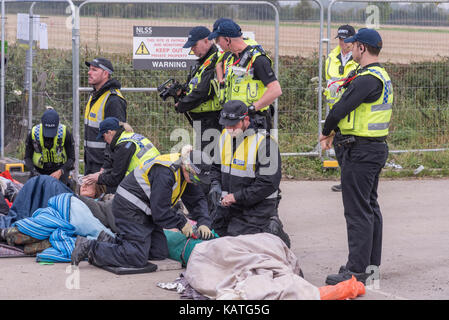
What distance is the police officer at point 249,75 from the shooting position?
7.68m

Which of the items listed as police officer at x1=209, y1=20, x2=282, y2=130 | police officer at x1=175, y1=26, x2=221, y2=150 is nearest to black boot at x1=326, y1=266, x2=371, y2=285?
police officer at x1=209, y1=20, x2=282, y2=130

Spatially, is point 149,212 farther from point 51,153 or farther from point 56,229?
point 51,153

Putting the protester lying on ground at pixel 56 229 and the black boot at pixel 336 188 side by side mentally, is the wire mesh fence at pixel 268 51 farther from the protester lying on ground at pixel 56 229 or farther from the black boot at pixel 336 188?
the protester lying on ground at pixel 56 229

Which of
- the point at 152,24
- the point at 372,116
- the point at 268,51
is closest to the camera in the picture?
the point at 372,116

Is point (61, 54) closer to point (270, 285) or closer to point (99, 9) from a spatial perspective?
point (99, 9)

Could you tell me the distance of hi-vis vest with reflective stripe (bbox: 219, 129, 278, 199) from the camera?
689 cm

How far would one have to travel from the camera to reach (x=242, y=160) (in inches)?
273

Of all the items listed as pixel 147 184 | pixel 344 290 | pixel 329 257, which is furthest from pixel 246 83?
pixel 344 290

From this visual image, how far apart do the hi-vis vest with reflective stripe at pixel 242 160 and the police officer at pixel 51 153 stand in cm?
289

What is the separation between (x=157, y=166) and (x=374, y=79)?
2.05m

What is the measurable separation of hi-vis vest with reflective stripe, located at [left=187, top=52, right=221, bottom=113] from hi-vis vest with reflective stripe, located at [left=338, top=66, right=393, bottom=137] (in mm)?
2425

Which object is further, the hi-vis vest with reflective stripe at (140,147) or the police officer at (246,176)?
the hi-vis vest with reflective stripe at (140,147)

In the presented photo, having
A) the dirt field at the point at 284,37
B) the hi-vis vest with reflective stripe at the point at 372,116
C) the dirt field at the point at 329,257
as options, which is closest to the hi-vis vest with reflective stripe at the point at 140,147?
the dirt field at the point at 329,257

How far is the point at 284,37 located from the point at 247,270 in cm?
932
